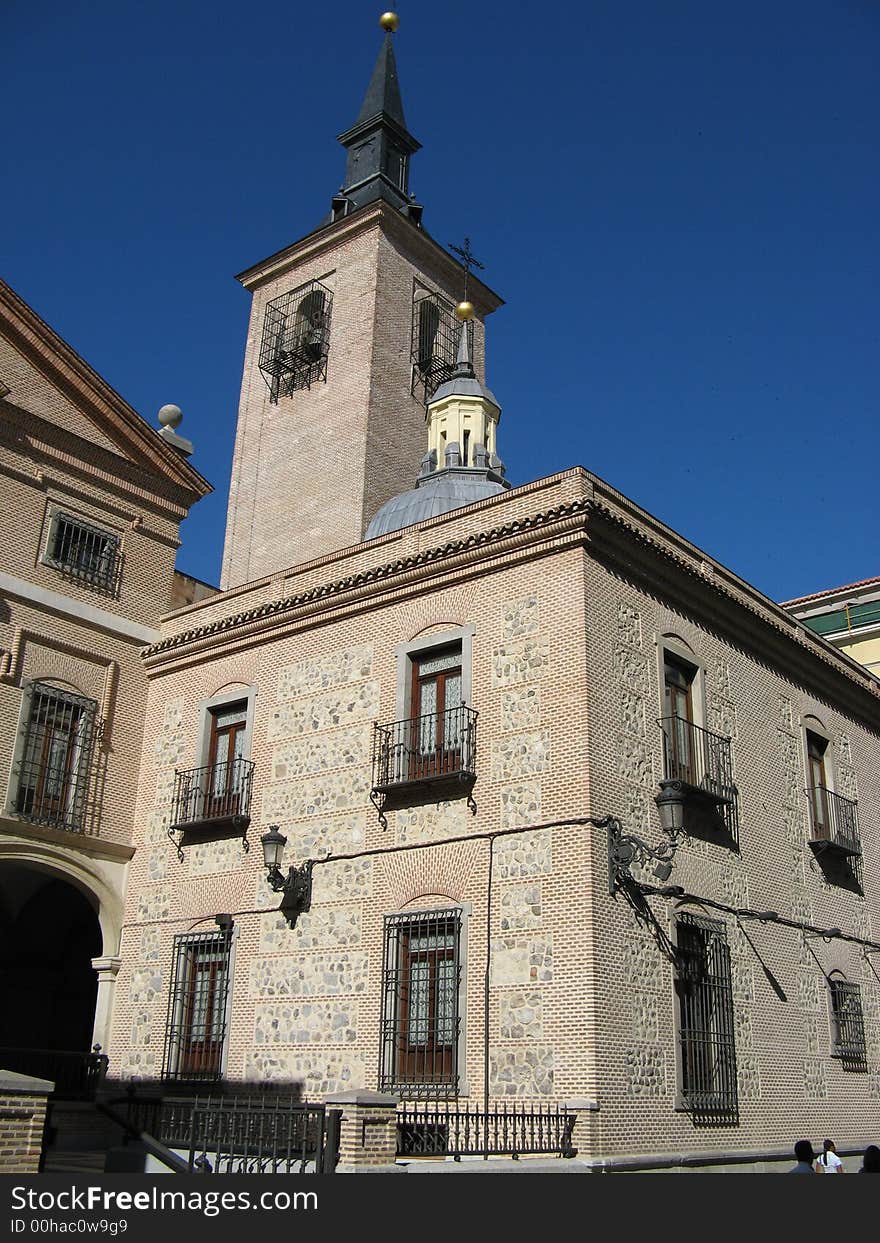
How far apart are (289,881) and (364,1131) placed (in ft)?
20.7

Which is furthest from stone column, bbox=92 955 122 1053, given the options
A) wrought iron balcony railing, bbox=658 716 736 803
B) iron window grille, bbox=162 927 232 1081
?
wrought iron balcony railing, bbox=658 716 736 803

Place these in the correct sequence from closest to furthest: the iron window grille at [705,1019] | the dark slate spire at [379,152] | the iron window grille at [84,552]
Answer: the iron window grille at [705,1019] → the iron window grille at [84,552] → the dark slate spire at [379,152]

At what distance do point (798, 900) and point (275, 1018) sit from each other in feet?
25.5

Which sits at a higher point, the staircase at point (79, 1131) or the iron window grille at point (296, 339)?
the iron window grille at point (296, 339)

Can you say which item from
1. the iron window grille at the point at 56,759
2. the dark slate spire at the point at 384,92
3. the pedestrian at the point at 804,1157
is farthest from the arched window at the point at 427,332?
the pedestrian at the point at 804,1157

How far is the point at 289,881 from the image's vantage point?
1705cm

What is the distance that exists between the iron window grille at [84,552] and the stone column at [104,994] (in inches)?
241

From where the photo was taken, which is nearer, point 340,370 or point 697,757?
point 697,757

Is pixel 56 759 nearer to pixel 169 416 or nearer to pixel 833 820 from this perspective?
pixel 169 416

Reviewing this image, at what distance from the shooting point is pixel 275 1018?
16.7 meters

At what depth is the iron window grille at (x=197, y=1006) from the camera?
17438mm

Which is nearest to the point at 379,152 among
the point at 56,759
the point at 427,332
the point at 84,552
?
the point at 427,332

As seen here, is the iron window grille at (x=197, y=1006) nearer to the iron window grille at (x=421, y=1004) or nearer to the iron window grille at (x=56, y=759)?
the iron window grille at (x=56, y=759)

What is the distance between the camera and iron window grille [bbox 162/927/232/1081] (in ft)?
57.2
